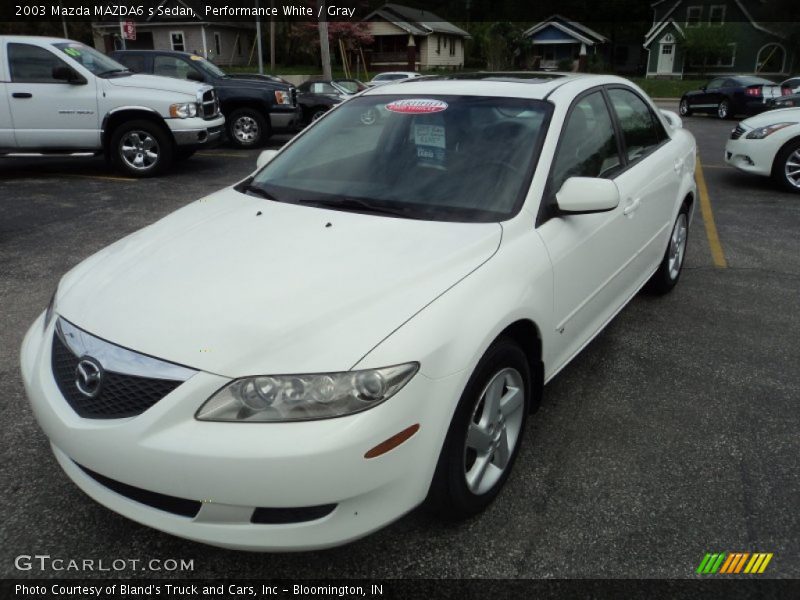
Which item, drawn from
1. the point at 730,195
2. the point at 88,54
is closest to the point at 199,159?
the point at 88,54

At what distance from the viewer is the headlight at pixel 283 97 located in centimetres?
1269

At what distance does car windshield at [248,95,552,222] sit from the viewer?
3006mm

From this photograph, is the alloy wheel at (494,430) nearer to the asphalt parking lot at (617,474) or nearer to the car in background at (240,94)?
the asphalt parking lot at (617,474)

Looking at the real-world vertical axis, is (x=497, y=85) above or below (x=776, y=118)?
above

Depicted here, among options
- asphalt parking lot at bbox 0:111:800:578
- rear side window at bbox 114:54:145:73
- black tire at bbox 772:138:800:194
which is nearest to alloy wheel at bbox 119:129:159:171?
rear side window at bbox 114:54:145:73

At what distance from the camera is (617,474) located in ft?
9.62

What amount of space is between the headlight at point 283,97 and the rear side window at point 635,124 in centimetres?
926

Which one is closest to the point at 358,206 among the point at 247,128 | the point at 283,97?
the point at 283,97

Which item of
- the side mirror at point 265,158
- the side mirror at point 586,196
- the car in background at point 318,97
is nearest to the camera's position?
the side mirror at point 586,196

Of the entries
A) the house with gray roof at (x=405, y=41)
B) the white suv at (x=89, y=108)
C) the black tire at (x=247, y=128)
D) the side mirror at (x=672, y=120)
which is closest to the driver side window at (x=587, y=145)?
the side mirror at (x=672, y=120)

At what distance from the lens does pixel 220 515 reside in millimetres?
2055

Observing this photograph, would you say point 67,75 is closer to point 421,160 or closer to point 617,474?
point 421,160

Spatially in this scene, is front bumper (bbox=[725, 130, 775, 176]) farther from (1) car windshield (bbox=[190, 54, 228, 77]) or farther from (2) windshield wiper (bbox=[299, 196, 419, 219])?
(1) car windshield (bbox=[190, 54, 228, 77])

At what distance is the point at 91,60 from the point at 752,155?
9371 mm
